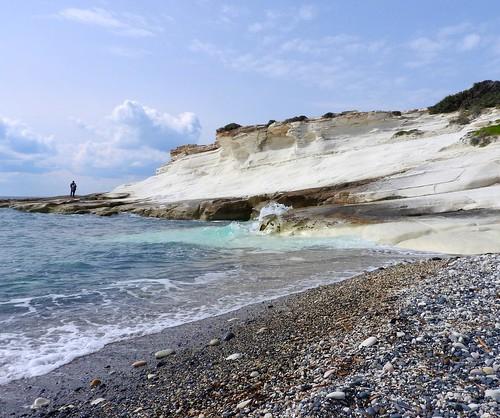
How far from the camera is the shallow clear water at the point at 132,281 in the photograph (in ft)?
25.0

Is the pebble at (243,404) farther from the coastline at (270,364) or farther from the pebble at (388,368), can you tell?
the pebble at (388,368)

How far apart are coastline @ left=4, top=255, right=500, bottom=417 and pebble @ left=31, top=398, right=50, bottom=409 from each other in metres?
0.07

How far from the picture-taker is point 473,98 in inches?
1624

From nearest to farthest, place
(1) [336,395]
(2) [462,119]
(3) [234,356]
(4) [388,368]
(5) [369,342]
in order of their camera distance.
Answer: (1) [336,395]
(4) [388,368]
(5) [369,342]
(3) [234,356]
(2) [462,119]

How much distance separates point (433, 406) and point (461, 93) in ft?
146

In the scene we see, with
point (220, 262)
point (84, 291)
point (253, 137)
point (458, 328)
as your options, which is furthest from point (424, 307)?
point (253, 137)

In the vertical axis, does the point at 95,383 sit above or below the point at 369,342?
below

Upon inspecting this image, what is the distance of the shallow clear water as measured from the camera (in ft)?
25.0

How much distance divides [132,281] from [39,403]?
6.72 m

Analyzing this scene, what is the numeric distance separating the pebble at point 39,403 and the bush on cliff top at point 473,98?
1585 inches

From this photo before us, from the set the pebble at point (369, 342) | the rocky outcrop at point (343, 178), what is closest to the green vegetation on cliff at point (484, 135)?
the rocky outcrop at point (343, 178)

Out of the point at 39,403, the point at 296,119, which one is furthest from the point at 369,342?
the point at 296,119

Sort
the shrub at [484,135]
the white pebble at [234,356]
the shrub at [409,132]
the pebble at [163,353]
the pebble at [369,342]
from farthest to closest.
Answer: the shrub at [409,132]
the shrub at [484,135]
the pebble at [163,353]
the white pebble at [234,356]
the pebble at [369,342]

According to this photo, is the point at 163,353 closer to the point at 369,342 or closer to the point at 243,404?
the point at 243,404
